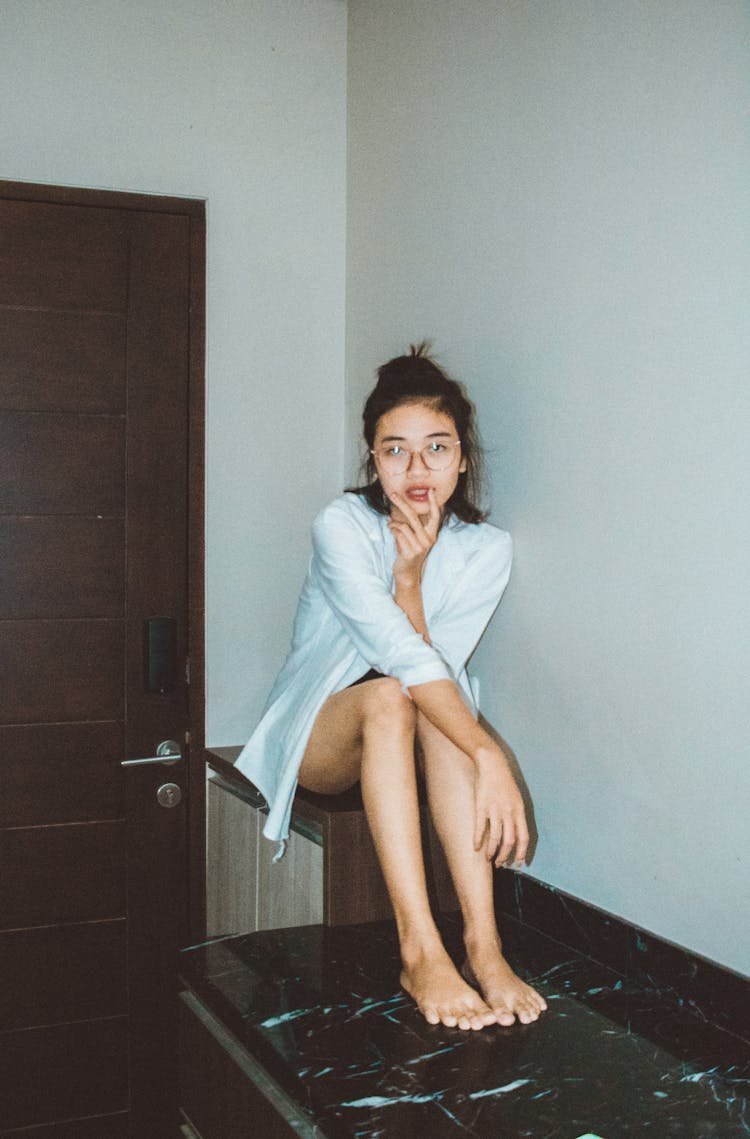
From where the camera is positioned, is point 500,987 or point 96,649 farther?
point 96,649

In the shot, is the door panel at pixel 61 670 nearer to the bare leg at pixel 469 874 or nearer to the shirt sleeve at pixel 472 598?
the shirt sleeve at pixel 472 598

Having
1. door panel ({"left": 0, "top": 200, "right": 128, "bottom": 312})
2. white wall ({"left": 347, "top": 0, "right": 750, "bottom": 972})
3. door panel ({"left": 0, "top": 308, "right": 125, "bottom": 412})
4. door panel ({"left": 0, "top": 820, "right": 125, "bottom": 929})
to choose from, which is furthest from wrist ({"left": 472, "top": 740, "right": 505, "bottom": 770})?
door panel ({"left": 0, "top": 200, "right": 128, "bottom": 312})

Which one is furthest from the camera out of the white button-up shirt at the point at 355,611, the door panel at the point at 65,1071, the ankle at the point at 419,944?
the door panel at the point at 65,1071

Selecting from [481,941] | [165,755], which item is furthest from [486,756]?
[165,755]

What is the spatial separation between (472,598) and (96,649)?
3.25ft

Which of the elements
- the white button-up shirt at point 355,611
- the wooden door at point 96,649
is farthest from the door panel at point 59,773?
the white button-up shirt at point 355,611

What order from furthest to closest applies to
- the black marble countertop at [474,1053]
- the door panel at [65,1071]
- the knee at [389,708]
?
the door panel at [65,1071]
the knee at [389,708]
the black marble countertop at [474,1053]

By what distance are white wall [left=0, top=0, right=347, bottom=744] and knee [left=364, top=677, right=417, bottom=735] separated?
99 centimetres

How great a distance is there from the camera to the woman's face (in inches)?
77.0

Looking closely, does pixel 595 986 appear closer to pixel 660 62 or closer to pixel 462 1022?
pixel 462 1022

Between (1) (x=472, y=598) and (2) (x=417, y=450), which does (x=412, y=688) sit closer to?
(1) (x=472, y=598)

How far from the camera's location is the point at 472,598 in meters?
2.04

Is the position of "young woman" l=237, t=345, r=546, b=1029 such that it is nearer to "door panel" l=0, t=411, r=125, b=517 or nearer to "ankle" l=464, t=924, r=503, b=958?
"ankle" l=464, t=924, r=503, b=958

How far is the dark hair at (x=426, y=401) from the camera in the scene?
78.1 inches
